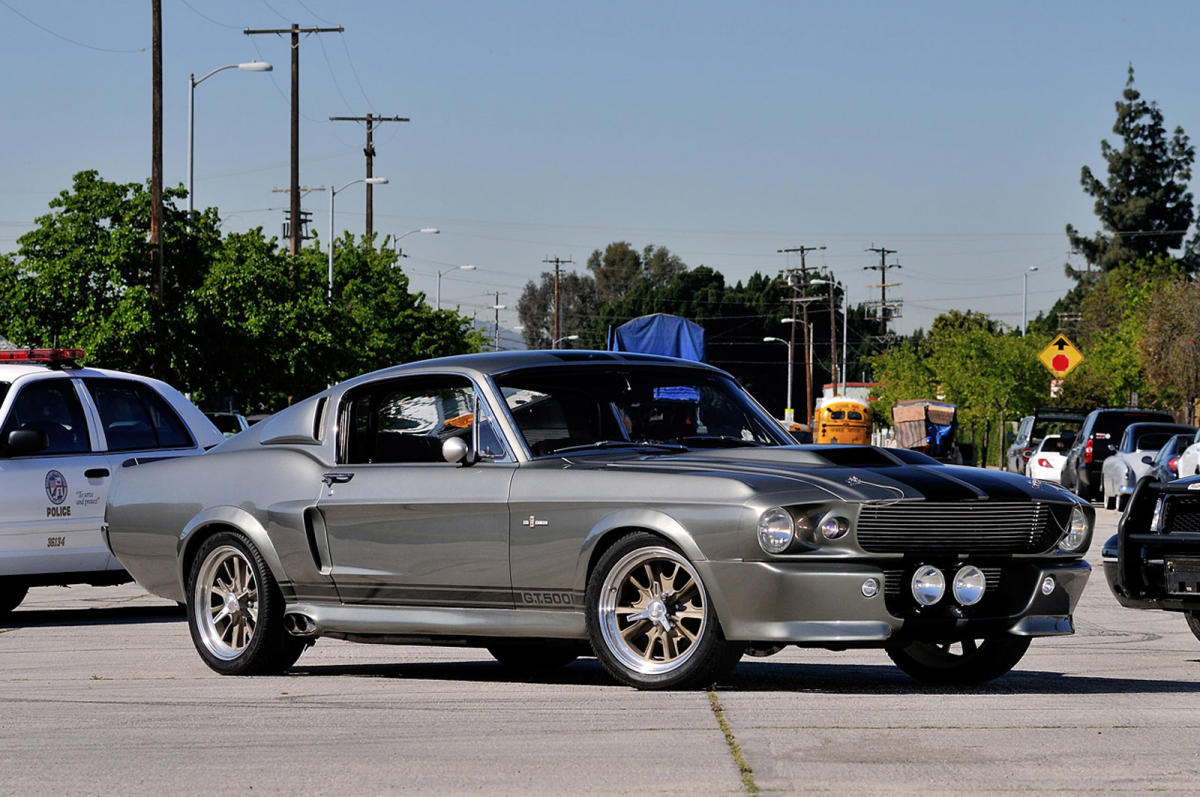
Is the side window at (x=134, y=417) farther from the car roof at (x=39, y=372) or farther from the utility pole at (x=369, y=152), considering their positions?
the utility pole at (x=369, y=152)

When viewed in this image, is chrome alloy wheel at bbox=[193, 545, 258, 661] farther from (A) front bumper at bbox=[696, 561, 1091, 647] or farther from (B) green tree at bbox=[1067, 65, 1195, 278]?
(B) green tree at bbox=[1067, 65, 1195, 278]

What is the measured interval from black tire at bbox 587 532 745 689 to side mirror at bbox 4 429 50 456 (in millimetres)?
6576

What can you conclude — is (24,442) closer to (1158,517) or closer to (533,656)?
(533,656)

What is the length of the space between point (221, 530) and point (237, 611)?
1.38 feet

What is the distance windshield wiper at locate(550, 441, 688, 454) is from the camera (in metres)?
8.79

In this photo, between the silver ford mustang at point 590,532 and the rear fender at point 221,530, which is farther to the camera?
the rear fender at point 221,530

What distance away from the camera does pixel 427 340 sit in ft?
248

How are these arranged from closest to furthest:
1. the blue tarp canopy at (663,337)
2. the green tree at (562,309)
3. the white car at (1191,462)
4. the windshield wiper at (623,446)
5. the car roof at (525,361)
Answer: the windshield wiper at (623,446) → the car roof at (525,361) → the white car at (1191,462) → the blue tarp canopy at (663,337) → the green tree at (562,309)

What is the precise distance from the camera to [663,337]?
27.9 meters

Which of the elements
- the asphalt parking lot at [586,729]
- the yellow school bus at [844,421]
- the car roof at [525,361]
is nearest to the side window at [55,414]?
the asphalt parking lot at [586,729]

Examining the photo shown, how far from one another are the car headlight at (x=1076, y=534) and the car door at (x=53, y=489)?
25.2 ft

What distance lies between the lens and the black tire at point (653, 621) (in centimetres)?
795

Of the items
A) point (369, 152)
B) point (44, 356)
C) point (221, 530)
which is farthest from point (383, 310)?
point (221, 530)

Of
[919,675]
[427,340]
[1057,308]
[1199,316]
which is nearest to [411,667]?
[919,675]
